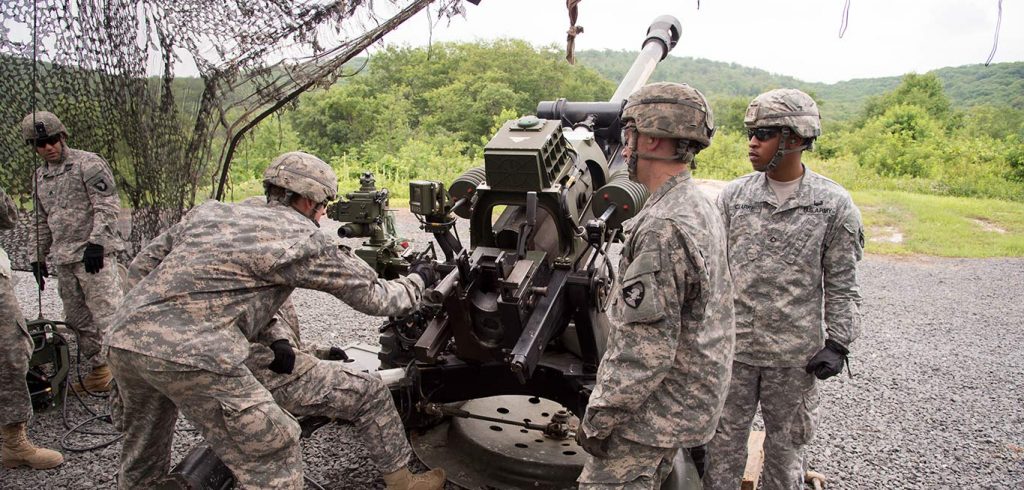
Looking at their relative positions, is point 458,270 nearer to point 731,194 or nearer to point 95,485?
point 731,194

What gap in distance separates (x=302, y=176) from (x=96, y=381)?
10.2ft

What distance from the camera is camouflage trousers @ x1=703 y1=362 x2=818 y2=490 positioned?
3355 mm

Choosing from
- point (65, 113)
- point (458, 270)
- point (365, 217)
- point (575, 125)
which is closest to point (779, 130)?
point (458, 270)

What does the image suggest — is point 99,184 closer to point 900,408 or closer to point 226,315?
point 226,315

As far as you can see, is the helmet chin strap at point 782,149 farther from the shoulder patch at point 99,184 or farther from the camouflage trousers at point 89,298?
the camouflage trousers at point 89,298

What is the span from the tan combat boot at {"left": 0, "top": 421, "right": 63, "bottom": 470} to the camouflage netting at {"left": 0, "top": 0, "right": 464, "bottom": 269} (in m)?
1.52

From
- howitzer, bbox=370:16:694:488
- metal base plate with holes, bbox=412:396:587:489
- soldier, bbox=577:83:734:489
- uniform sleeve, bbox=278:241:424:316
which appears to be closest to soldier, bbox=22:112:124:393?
howitzer, bbox=370:16:694:488

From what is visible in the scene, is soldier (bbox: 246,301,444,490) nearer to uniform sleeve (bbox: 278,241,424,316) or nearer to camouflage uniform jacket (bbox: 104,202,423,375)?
camouflage uniform jacket (bbox: 104,202,423,375)

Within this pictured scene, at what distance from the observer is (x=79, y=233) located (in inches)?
202

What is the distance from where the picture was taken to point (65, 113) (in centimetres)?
483

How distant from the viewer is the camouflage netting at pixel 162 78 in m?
4.34

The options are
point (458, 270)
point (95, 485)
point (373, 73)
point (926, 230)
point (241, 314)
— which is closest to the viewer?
point (241, 314)

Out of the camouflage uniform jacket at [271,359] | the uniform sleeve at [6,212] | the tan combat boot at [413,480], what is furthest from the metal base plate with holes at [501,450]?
the uniform sleeve at [6,212]

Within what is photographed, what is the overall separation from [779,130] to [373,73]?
956 inches
